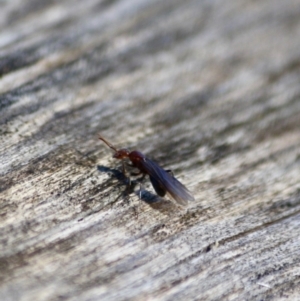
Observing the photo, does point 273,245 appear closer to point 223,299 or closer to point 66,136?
point 223,299

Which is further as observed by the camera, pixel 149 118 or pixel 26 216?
pixel 149 118

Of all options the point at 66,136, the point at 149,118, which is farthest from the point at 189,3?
the point at 66,136

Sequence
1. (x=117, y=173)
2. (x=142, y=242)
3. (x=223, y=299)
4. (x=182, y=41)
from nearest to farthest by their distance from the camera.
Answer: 1. (x=223, y=299)
2. (x=142, y=242)
3. (x=117, y=173)
4. (x=182, y=41)

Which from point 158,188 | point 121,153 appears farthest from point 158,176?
point 121,153

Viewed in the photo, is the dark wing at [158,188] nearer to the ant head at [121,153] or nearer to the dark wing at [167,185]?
the dark wing at [167,185]

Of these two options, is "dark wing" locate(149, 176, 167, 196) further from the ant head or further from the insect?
the ant head

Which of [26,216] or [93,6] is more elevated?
[93,6]

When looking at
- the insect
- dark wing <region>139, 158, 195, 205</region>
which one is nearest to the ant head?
the insect
